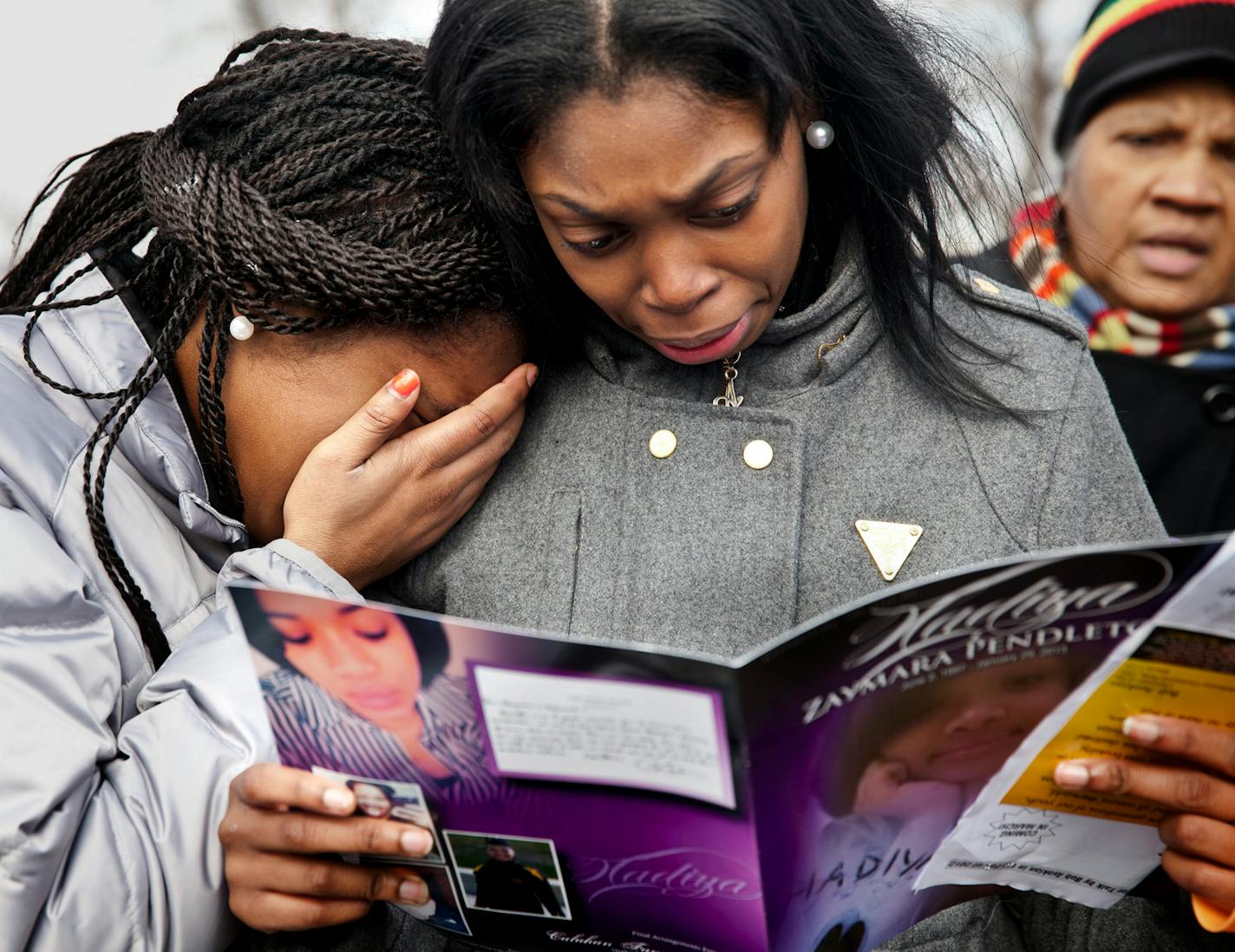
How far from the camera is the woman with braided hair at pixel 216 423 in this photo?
1.46m

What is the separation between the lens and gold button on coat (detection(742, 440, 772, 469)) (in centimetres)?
162

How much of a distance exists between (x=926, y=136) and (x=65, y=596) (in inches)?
46.9

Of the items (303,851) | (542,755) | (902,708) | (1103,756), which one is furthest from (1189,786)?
(303,851)

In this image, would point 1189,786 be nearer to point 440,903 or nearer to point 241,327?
point 440,903

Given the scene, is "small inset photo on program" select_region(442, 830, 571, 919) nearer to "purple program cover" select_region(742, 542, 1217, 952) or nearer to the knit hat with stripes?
"purple program cover" select_region(742, 542, 1217, 952)

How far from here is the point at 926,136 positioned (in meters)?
1.64

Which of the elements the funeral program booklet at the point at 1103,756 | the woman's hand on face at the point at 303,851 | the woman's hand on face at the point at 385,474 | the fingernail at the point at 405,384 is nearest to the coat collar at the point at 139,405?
the woman's hand on face at the point at 385,474

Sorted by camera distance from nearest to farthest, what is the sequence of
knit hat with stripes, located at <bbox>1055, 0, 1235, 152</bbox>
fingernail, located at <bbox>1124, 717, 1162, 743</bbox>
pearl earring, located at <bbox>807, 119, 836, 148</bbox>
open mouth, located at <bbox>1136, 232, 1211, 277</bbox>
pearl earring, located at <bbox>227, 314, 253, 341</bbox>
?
fingernail, located at <bbox>1124, 717, 1162, 743</bbox> < pearl earring, located at <bbox>807, 119, 836, 148</bbox> < pearl earring, located at <bbox>227, 314, 253, 341</bbox> < knit hat with stripes, located at <bbox>1055, 0, 1235, 152</bbox> < open mouth, located at <bbox>1136, 232, 1211, 277</bbox>

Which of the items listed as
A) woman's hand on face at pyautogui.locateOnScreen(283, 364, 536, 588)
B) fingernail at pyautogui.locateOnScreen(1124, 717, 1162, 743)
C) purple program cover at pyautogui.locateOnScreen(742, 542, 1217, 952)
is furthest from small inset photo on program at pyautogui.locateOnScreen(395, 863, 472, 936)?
fingernail at pyautogui.locateOnScreen(1124, 717, 1162, 743)

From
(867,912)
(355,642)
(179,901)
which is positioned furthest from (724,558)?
(179,901)

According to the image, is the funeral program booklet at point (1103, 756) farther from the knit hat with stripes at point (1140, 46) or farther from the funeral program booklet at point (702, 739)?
the knit hat with stripes at point (1140, 46)

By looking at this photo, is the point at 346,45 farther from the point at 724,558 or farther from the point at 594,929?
the point at 594,929

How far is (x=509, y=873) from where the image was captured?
52.7 inches

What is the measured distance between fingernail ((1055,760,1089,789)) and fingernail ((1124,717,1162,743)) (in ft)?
0.20
